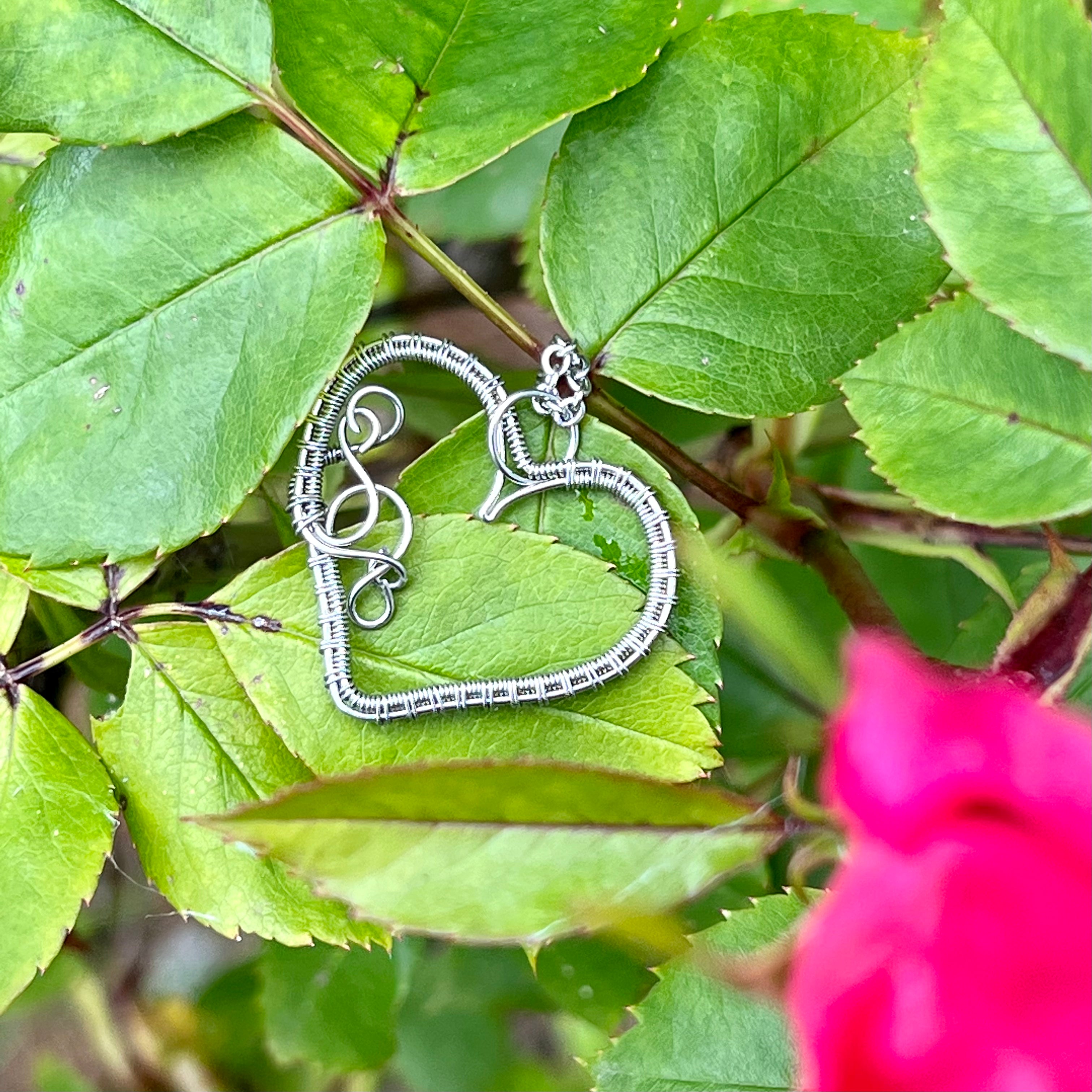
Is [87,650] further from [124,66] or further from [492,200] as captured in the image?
[492,200]

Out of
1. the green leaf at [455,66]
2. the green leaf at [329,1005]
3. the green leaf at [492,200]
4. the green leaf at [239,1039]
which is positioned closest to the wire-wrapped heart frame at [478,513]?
the green leaf at [455,66]

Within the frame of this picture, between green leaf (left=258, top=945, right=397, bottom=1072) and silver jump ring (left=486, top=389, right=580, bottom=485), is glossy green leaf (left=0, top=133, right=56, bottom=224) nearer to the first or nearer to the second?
silver jump ring (left=486, top=389, right=580, bottom=485)

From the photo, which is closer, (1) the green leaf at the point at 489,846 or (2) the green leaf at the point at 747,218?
(1) the green leaf at the point at 489,846

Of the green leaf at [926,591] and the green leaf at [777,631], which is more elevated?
the green leaf at [777,631]

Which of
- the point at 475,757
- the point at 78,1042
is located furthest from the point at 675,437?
the point at 78,1042

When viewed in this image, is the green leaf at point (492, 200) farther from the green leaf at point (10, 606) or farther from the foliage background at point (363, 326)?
the green leaf at point (10, 606)

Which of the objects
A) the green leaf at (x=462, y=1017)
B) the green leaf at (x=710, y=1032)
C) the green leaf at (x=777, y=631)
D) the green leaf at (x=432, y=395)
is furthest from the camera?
the green leaf at (x=462, y=1017)

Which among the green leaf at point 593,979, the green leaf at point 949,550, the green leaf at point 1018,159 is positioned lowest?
the green leaf at point 593,979

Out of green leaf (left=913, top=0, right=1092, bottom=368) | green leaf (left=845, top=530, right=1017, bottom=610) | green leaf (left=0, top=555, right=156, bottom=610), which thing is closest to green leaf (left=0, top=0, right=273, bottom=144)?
green leaf (left=0, top=555, right=156, bottom=610)

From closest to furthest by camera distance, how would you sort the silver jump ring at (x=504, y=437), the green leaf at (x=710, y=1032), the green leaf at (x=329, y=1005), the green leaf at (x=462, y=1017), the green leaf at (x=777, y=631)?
the green leaf at (x=777, y=631), the green leaf at (x=710, y=1032), the silver jump ring at (x=504, y=437), the green leaf at (x=329, y=1005), the green leaf at (x=462, y=1017)
